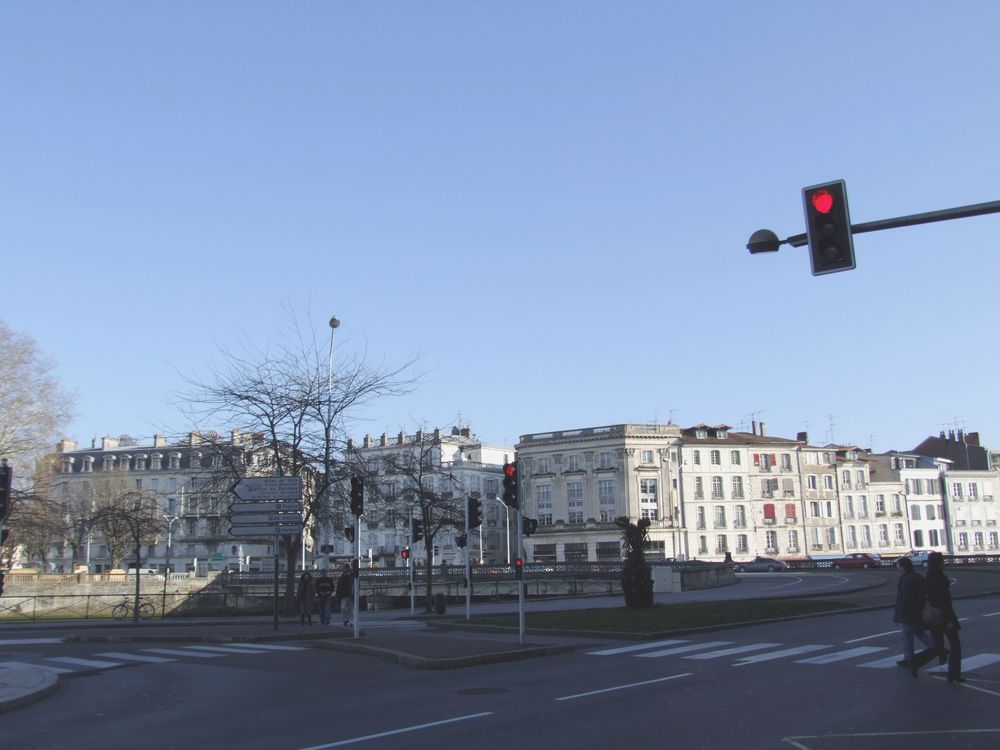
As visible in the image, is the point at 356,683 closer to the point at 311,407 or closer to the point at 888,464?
the point at 311,407

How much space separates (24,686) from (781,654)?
42.9 ft

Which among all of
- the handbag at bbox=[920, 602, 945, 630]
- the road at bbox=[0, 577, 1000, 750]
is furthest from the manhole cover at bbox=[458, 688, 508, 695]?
the handbag at bbox=[920, 602, 945, 630]

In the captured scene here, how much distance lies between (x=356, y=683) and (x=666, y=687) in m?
4.98

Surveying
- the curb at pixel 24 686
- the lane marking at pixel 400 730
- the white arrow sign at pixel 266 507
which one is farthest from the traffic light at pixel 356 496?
the lane marking at pixel 400 730

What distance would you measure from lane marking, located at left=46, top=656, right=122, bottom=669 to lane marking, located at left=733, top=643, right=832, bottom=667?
41.0ft

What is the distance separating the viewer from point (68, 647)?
2338 centimetres

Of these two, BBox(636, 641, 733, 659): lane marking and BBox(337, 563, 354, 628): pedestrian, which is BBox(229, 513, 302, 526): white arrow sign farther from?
BBox(636, 641, 733, 659): lane marking

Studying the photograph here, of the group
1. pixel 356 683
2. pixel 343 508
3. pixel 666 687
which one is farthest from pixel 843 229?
pixel 343 508

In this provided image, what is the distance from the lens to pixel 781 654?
17.1 m

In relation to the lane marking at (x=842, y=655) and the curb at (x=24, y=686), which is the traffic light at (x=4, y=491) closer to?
the curb at (x=24, y=686)

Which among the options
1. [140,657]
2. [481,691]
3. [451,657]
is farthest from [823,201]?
[140,657]

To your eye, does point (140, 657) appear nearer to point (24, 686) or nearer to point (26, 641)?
point (24, 686)

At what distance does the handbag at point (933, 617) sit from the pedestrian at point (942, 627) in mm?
13

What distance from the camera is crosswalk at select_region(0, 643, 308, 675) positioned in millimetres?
18453
